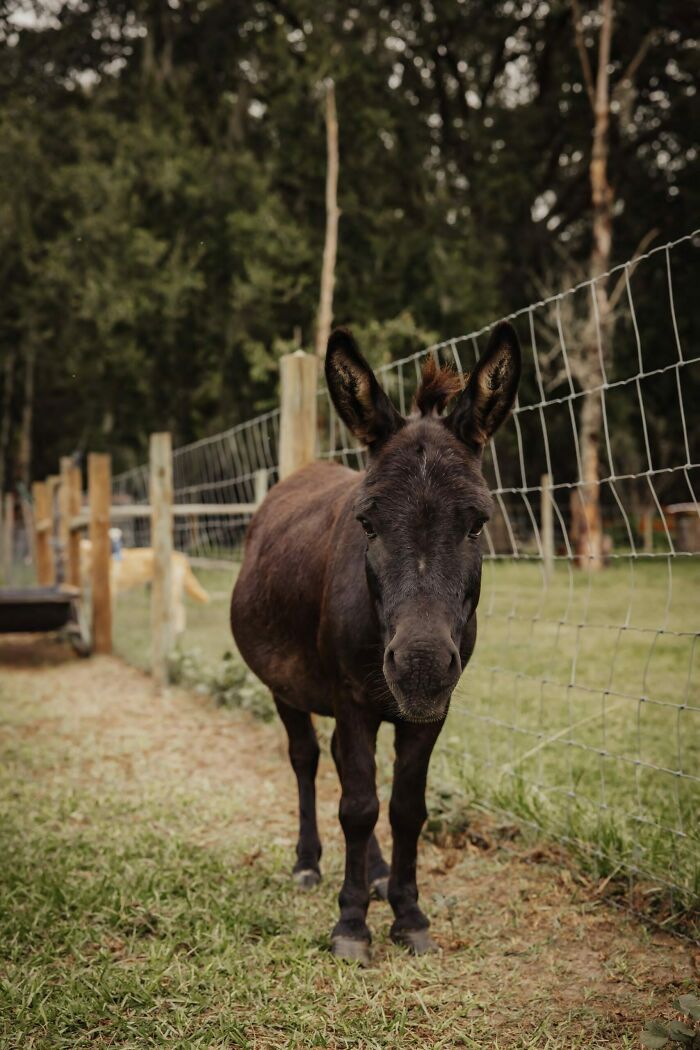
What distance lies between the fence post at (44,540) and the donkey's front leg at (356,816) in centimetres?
1126

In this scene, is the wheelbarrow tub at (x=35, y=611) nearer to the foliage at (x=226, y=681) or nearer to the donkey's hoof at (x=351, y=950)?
→ the foliage at (x=226, y=681)

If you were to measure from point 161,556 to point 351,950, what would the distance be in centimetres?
522

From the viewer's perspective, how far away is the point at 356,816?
2.94 metres

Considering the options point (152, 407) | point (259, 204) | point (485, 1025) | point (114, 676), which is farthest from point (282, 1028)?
point (152, 407)

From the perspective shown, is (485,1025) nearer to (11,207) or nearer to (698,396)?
(11,207)

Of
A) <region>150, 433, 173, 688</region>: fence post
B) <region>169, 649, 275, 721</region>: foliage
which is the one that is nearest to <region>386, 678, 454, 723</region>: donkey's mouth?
<region>169, 649, 275, 721</region>: foliage

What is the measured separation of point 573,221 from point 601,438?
7125 millimetres

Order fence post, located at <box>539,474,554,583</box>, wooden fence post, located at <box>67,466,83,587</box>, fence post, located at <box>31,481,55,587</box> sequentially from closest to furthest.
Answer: fence post, located at <box>539,474,554,583</box>
wooden fence post, located at <box>67,466,83,587</box>
fence post, located at <box>31,481,55,587</box>

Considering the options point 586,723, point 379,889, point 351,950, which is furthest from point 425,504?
point 586,723

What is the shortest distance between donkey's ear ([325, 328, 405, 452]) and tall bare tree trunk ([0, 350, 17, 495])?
25.5 meters

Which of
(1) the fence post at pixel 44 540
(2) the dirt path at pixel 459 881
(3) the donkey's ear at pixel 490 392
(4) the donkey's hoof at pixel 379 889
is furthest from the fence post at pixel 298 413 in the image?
(1) the fence post at pixel 44 540

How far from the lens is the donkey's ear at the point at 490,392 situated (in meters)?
2.65

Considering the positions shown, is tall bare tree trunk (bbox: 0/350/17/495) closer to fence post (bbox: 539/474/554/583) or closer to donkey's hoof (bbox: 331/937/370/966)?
fence post (bbox: 539/474/554/583)

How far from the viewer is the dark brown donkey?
7.97 ft
